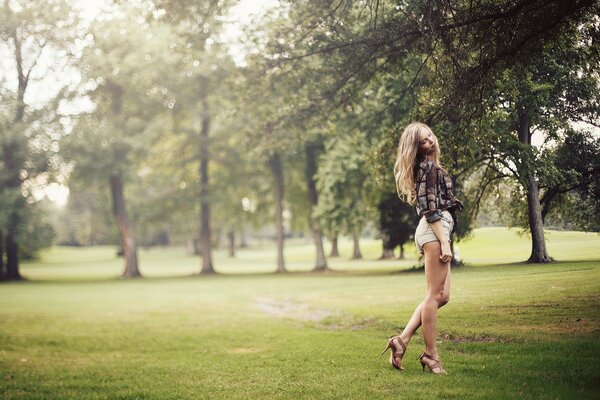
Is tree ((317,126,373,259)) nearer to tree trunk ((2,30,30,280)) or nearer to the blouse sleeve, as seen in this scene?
tree trunk ((2,30,30,280))

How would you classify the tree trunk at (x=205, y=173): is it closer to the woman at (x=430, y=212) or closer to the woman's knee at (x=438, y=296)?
the woman at (x=430, y=212)

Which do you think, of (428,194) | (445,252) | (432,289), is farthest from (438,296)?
(428,194)

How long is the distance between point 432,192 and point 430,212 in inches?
8.6

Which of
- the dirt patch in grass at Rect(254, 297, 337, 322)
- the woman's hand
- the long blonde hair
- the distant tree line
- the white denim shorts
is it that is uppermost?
the distant tree line

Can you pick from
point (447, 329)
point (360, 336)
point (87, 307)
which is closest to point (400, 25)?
point (447, 329)

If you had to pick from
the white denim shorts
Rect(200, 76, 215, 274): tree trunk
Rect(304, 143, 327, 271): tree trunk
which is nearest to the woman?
the white denim shorts

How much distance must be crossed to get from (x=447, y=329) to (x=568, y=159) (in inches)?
106

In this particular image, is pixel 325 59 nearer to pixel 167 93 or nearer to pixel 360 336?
pixel 360 336

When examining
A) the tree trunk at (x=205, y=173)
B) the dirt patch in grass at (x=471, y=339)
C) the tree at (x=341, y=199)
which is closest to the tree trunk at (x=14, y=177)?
the tree trunk at (x=205, y=173)

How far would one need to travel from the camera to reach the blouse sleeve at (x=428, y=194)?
4.93 meters

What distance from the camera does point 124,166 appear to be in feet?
98.0

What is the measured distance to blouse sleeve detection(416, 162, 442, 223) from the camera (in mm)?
4930

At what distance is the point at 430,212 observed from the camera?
4930 millimetres

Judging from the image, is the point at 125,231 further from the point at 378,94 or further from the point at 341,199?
the point at 378,94
